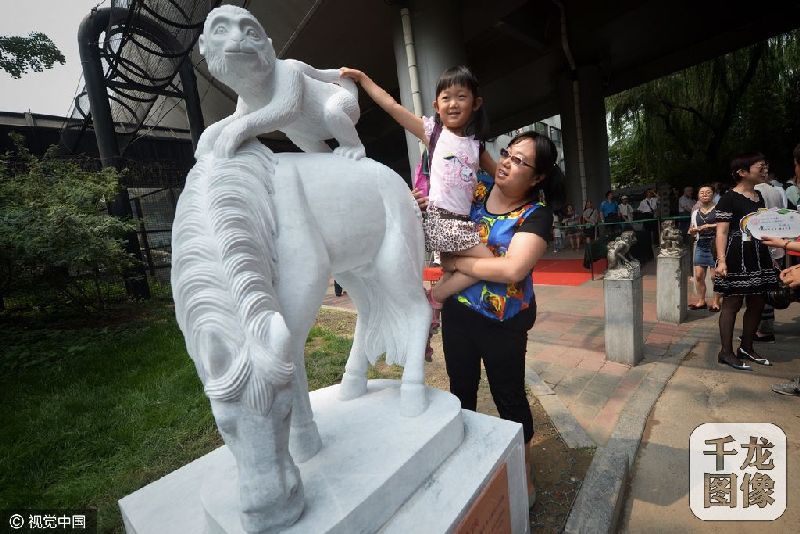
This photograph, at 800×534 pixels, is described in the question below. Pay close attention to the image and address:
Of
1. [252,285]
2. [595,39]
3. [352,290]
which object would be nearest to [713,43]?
[595,39]

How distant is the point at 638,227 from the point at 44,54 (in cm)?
1387

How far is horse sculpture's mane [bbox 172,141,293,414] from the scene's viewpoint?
0.95 metres

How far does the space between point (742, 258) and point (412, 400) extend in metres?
3.08

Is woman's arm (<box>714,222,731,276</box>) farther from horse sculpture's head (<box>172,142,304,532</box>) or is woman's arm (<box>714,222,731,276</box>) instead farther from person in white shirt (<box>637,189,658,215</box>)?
person in white shirt (<box>637,189,658,215</box>)

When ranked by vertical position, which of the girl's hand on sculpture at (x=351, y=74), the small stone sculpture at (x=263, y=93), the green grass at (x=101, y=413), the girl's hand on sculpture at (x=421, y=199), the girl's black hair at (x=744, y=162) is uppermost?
the girl's hand on sculpture at (x=351, y=74)

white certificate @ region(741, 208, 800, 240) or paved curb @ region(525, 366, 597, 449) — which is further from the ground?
white certificate @ region(741, 208, 800, 240)

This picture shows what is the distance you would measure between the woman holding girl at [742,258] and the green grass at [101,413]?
9.32 feet

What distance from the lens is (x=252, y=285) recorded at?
1.06m

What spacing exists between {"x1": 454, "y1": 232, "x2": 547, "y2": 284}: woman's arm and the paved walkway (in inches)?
49.1

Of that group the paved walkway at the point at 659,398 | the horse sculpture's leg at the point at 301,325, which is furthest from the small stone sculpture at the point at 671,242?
the horse sculpture's leg at the point at 301,325

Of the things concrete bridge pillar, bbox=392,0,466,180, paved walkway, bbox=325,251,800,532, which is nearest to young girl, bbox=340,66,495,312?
paved walkway, bbox=325,251,800,532

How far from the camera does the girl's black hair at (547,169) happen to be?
1.58m

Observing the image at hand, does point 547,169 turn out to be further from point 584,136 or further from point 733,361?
point 584,136

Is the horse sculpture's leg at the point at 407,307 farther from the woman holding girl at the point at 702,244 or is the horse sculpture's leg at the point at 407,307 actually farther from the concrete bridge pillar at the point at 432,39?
the concrete bridge pillar at the point at 432,39
